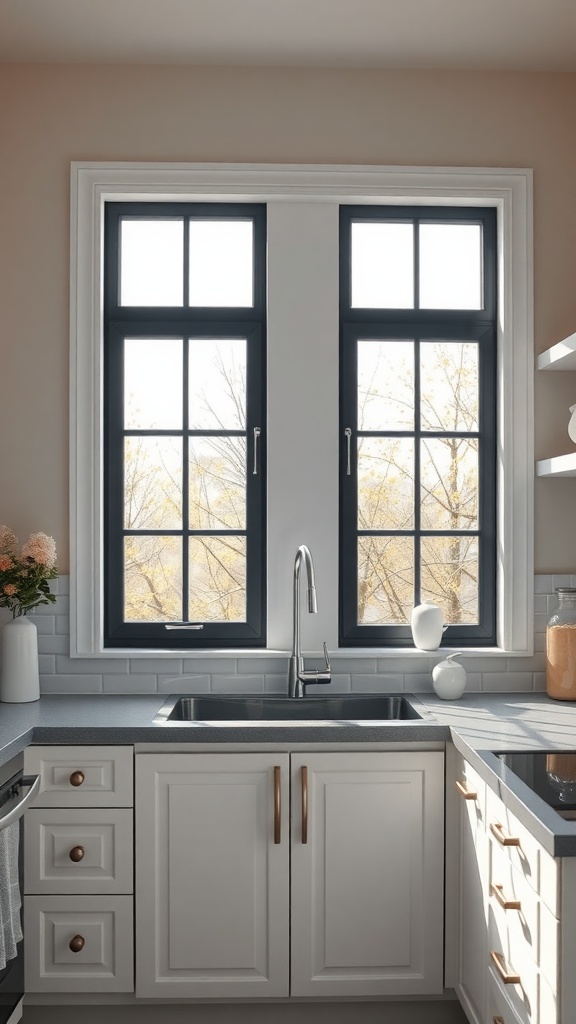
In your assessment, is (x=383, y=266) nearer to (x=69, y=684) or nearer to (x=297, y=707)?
(x=297, y=707)

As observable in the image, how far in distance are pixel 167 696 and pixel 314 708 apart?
0.49m

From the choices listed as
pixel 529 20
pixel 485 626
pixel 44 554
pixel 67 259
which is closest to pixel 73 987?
pixel 44 554

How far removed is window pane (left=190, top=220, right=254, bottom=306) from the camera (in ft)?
9.58

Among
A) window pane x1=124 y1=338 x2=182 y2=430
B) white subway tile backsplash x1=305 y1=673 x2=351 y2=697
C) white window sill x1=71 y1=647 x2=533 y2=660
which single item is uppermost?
window pane x1=124 y1=338 x2=182 y2=430

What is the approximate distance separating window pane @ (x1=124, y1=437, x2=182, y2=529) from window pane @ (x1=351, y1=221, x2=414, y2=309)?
0.87 meters

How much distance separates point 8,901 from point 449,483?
188cm

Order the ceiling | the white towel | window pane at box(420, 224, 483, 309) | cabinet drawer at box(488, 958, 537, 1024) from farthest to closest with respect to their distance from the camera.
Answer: window pane at box(420, 224, 483, 309) < the ceiling < the white towel < cabinet drawer at box(488, 958, 537, 1024)

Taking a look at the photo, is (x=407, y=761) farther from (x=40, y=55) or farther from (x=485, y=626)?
(x=40, y=55)

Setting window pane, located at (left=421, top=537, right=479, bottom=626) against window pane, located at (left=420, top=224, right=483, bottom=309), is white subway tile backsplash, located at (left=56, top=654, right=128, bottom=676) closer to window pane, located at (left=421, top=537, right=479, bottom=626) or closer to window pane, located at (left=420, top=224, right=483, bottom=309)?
window pane, located at (left=421, top=537, right=479, bottom=626)

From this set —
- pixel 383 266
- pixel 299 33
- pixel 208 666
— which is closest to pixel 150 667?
pixel 208 666

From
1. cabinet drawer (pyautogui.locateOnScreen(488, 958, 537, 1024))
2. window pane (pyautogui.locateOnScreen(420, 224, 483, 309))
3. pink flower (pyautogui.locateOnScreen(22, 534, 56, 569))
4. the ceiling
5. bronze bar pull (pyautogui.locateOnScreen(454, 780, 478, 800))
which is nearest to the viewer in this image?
cabinet drawer (pyautogui.locateOnScreen(488, 958, 537, 1024))

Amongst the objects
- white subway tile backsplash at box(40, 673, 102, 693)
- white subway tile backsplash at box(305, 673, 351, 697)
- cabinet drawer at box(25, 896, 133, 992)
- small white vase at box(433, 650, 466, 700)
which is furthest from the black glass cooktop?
white subway tile backsplash at box(40, 673, 102, 693)

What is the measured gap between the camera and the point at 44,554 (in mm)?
2615

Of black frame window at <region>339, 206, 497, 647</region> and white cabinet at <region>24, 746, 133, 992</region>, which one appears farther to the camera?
black frame window at <region>339, 206, 497, 647</region>
